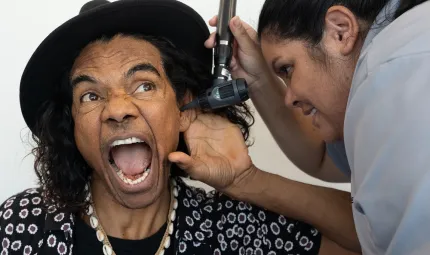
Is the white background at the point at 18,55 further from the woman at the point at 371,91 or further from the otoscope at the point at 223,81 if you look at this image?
the woman at the point at 371,91

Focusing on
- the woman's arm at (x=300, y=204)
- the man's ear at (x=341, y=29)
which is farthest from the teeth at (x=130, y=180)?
the man's ear at (x=341, y=29)

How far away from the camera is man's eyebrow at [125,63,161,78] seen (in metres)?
1.34

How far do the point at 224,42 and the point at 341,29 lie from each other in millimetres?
370

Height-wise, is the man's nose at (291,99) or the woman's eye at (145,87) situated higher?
the woman's eye at (145,87)

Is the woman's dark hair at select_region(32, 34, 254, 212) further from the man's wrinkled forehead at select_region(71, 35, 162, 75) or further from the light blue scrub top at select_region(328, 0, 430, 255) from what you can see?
the light blue scrub top at select_region(328, 0, 430, 255)

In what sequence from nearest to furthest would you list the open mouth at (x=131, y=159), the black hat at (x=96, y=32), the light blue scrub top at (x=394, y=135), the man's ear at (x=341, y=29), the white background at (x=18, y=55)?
the light blue scrub top at (x=394, y=135) < the man's ear at (x=341, y=29) < the black hat at (x=96, y=32) < the open mouth at (x=131, y=159) < the white background at (x=18, y=55)

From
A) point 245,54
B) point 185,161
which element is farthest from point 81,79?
point 245,54

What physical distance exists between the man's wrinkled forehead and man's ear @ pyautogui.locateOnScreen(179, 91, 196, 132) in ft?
0.36

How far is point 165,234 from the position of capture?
143 centimetres

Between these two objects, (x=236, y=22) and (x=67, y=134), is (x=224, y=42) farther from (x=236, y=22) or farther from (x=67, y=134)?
(x=67, y=134)

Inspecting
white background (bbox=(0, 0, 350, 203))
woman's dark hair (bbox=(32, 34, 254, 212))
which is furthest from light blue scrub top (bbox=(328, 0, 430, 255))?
white background (bbox=(0, 0, 350, 203))

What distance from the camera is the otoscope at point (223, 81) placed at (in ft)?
4.50

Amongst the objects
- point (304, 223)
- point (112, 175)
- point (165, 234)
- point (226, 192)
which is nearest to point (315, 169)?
point (304, 223)

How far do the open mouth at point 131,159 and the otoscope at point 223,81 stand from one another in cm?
14
